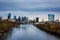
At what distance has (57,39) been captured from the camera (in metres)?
11.0

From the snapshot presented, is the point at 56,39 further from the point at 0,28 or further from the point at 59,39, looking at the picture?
the point at 0,28

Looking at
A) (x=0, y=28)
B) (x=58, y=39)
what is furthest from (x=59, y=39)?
(x=0, y=28)

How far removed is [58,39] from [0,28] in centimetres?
566

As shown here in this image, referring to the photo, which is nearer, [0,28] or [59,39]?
[59,39]

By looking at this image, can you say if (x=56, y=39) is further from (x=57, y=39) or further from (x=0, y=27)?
(x=0, y=27)

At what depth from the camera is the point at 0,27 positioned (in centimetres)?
1501

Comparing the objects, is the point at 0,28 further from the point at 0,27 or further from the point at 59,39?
the point at 59,39

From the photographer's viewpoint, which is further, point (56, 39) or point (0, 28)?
point (0, 28)

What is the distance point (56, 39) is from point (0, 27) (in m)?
5.67

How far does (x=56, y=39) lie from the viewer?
11031 mm

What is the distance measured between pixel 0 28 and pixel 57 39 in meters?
5.59

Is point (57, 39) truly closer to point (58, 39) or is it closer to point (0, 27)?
point (58, 39)

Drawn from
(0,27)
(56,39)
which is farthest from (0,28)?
(56,39)

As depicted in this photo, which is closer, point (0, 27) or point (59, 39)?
point (59, 39)
